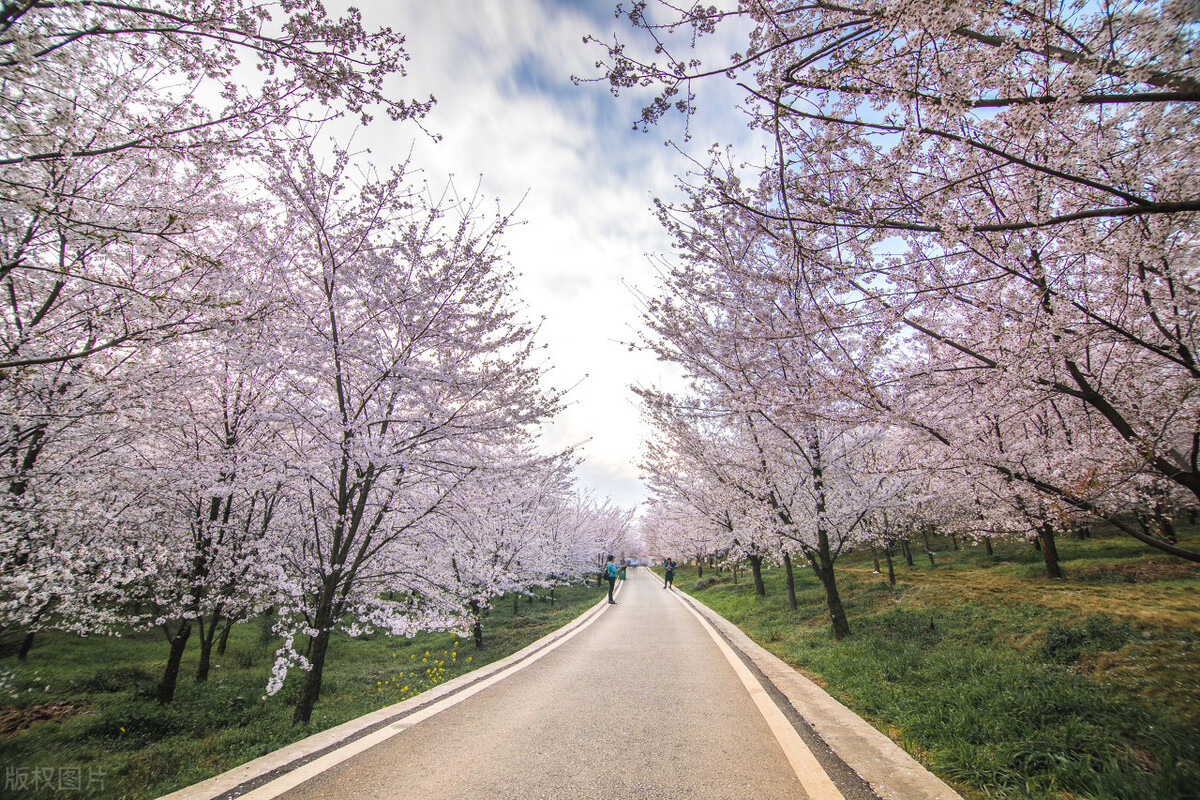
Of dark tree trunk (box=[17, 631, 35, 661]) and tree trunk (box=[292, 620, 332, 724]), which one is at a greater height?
tree trunk (box=[292, 620, 332, 724])

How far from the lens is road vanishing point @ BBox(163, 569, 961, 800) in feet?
9.37

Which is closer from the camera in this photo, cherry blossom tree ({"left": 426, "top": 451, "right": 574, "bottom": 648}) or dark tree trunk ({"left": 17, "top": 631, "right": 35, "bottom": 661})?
cherry blossom tree ({"left": 426, "top": 451, "right": 574, "bottom": 648})

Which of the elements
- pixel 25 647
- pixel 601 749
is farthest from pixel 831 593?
pixel 25 647

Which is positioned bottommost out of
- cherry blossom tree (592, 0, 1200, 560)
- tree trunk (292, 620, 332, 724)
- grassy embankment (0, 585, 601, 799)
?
grassy embankment (0, 585, 601, 799)

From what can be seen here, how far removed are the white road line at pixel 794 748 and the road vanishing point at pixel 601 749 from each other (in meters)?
0.01

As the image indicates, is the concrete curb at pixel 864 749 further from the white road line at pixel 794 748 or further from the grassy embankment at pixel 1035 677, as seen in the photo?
the grassy embankment at pixel 1035 677

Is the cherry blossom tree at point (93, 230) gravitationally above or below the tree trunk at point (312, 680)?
above

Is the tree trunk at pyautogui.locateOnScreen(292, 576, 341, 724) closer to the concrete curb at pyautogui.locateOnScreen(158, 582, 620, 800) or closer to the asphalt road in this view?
the concrete curb at pyautogui.locateOnScreen(158, 582, 620, 800)

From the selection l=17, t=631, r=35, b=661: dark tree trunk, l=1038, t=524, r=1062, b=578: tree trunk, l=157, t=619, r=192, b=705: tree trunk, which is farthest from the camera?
l=1038, t=524, r=1062, b=578: tree trunk

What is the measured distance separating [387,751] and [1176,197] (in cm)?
675

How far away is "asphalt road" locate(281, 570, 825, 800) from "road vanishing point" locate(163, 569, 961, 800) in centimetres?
1

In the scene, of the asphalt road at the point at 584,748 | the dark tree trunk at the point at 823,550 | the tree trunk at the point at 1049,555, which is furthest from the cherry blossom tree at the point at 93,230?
the tree trunk at the point at 1049,555

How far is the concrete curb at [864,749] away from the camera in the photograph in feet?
8.69

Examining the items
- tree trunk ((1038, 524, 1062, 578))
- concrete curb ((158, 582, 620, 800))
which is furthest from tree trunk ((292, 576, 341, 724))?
tree trunk ((1038, 524, 1062, 578))
